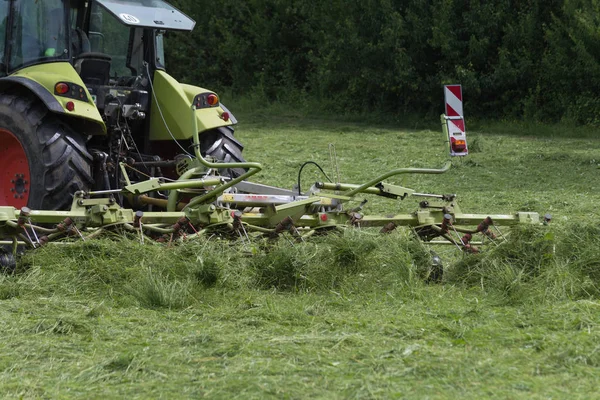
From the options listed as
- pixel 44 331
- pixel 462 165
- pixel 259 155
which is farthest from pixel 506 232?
pixel 259 155

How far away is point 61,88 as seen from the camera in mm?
7277

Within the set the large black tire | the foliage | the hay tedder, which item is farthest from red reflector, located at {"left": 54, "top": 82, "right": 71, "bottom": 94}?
the foliage

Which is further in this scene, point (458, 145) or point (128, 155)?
point (128, 155)

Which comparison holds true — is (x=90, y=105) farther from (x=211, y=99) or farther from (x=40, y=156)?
(x=211, y=99)

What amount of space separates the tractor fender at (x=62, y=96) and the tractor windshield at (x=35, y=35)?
0.13 meters

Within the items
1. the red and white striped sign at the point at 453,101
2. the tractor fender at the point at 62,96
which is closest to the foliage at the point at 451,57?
the red and white striped sign at the point at 453,101

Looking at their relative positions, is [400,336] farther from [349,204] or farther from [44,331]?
[349,204]

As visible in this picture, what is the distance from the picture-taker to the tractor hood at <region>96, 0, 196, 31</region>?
297 inches

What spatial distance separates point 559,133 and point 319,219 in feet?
41.4

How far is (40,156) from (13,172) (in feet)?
1.81

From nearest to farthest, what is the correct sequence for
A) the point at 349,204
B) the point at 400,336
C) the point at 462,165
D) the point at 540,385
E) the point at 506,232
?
the point at 540,385 < the point at 400,336 < the point at 506,232 < the point at 349,204 < the point at 462,165

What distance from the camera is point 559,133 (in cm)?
1862

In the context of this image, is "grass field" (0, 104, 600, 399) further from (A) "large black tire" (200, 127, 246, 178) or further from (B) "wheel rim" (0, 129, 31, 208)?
(A) "large black tire" (200, 127, 246, 178)

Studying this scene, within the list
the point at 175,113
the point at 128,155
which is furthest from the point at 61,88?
the point at 175,113
